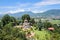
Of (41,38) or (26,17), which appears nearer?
(41,38)

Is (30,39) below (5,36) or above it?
below

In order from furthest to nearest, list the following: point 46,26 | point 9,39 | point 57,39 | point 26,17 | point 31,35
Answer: point 26,17 < point 46,26 < point 31,35 < point 57,39 < point 9,39

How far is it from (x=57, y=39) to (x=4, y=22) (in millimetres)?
37901

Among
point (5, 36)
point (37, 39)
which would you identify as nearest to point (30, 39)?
point (37, 39)

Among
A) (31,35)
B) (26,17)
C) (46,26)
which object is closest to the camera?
(31,35)

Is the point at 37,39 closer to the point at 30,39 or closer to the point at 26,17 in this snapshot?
the point at 30,39

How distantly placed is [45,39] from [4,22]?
105 feet

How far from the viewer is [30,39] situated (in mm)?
46625

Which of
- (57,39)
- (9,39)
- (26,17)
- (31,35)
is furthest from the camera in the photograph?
(26,17)

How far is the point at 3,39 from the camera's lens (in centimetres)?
3325

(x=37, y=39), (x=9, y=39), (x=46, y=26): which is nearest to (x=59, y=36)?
(x=37, y=39)

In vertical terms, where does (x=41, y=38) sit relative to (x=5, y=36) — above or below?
below

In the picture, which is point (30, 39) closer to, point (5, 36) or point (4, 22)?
point (5, 36)

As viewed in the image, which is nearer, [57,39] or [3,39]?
[3,39]
